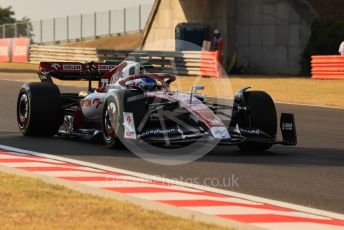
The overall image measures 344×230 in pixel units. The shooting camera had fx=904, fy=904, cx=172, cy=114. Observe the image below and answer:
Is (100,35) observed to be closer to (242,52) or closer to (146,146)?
(242,52)

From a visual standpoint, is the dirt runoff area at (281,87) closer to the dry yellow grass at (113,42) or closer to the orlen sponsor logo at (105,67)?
the orlen sponsor logo at (105,67)

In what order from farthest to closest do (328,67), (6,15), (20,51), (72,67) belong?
(6,15)
(20,51)
(328,67)
(72,67)

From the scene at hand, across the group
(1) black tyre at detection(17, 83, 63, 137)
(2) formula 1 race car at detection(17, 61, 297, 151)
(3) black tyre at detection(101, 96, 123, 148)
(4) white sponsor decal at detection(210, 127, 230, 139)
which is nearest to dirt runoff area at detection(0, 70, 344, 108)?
(1) black tyre at detection(17, 83, 63, 137)

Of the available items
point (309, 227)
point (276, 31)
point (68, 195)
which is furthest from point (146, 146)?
point (276, 31)

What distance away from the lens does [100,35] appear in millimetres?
64312

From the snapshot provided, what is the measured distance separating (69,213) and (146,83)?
16.6 feet

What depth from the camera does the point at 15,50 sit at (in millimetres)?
49625

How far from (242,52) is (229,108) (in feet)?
94.9

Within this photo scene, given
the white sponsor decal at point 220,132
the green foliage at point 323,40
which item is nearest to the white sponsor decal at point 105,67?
the white sponsor decal at point 220,132

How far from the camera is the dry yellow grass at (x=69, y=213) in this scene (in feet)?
21.9

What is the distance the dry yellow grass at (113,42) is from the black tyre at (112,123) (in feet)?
159

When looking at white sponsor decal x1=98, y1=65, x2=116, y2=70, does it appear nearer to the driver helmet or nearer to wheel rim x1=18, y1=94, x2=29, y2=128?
wheel rim x1=18, y1=94, x2=29, y2=128

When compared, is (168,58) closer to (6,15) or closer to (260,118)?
(260,118)

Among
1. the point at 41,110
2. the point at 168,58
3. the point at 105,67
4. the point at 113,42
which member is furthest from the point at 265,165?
the point at 113,42
